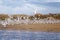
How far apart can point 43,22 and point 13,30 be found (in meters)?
0.41

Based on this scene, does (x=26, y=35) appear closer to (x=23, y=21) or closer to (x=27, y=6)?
(x=23, y=21)

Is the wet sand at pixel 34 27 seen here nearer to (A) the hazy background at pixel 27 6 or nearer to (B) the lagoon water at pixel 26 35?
(B) the lagoon water at pixel 26 35

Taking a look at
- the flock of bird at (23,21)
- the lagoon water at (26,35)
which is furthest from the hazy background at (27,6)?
the lagoon water at (26,35)

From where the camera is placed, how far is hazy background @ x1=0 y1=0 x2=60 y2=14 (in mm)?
2551

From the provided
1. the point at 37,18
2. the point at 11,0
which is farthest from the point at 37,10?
the point at 11,0

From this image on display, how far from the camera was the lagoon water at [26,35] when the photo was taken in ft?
8.24

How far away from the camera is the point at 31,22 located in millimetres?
2541

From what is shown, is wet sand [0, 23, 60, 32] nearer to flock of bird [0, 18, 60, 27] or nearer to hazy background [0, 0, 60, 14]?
flock of bird [0, 18, 60, 27]

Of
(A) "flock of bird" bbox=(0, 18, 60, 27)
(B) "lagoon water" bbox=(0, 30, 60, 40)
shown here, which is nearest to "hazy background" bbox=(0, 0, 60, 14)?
(A) "flock of bird" bbox=(0, 18, 60, 27)

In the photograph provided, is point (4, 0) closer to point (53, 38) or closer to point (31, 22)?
point (31, 22)

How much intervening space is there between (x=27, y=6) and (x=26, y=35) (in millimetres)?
382

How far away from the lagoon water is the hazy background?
0.26 m

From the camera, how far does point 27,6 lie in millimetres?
2557

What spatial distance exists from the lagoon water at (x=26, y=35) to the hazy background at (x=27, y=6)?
26 centimetres
